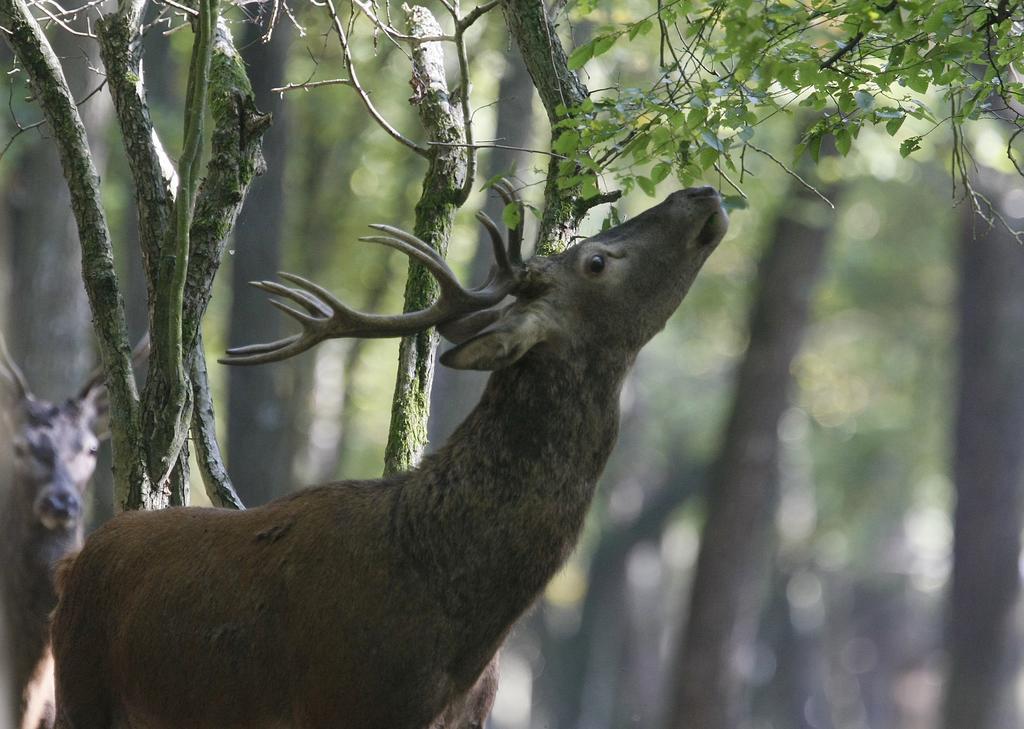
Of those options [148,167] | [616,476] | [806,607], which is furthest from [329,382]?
[806,607]

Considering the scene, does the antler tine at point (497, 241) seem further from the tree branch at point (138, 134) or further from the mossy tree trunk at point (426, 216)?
the tree branch at point (138, 134)

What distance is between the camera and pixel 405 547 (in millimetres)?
4395

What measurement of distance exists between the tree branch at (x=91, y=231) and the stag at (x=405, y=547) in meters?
0.77

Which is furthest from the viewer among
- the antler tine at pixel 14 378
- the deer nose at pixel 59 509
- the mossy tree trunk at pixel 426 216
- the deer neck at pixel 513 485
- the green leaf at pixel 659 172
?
the antler tine at pixel 14 378

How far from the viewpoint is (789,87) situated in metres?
4.89

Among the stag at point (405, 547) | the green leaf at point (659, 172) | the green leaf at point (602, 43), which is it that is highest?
the green leaf at point (602, 43)

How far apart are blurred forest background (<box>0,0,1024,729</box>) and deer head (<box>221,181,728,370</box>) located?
59 cm

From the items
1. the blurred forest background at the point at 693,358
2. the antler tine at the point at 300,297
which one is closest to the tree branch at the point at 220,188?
the blurred forest background at the point at 693,358

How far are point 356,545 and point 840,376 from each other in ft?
86.5

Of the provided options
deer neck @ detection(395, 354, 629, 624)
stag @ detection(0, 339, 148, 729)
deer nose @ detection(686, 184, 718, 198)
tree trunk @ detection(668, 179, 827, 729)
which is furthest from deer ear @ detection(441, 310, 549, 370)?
→ tree trunk @ detection(668, 179, 827, 729)

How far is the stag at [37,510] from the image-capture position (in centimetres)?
695

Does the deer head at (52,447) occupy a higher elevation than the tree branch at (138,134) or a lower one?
lower

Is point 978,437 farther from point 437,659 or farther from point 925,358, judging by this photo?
point 437,659

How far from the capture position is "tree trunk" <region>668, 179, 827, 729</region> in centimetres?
1606
